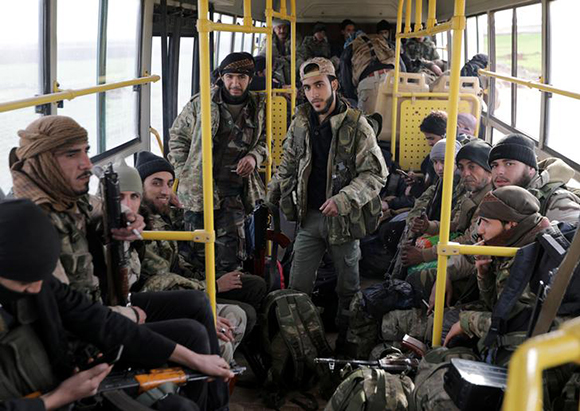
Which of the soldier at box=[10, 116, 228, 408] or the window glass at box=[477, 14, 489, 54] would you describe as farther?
the window glass at box=[477, 14, 489, 54]

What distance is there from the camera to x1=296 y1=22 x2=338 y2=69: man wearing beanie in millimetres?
9758

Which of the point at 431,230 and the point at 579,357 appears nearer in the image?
the point at 579,357

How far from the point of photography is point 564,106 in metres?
5.39

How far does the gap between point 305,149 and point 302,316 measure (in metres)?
A: 0.99

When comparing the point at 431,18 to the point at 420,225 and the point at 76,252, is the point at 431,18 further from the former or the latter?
the point at 76,252

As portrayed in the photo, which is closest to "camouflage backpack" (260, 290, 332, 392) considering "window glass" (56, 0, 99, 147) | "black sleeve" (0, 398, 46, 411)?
"window glass" (56, 0, 99, 147)

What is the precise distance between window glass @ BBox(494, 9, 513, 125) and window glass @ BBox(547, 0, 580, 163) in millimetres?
1411

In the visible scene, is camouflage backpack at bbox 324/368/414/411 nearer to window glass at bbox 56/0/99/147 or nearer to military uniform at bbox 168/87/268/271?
military uniform at bbox 168/87/268/271

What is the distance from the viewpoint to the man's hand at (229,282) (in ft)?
11.8

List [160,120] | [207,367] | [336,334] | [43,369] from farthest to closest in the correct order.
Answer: [160,120], [336,334], [207,367], [43,369]

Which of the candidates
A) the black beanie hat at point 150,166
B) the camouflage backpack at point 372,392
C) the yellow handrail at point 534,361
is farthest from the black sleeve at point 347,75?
the yellow handrail at point 534,361

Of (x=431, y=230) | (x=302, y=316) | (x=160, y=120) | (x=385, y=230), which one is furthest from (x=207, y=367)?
(x=160, y=120)

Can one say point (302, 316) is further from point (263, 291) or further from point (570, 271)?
point (570, 271)

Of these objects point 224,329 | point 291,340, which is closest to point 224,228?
point 291,340
